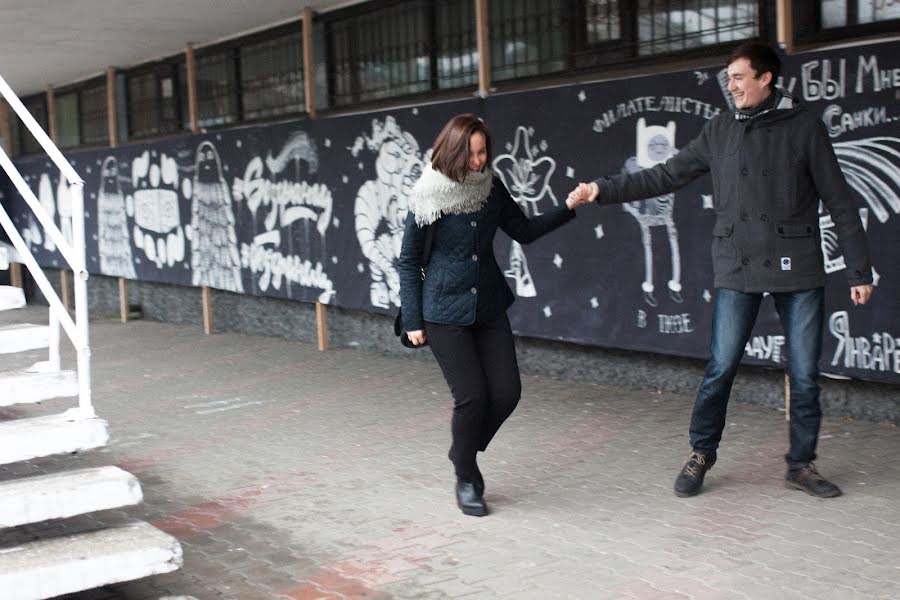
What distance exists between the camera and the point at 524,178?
831cm

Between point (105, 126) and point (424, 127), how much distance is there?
845cm

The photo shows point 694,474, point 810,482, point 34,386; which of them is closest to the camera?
point 34,386

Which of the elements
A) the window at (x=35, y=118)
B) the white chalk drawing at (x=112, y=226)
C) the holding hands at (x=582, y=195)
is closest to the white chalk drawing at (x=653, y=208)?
the holding hands at (x=582, y=195)

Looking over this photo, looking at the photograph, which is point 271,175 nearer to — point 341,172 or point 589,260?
point 341,172

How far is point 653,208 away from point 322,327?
4801 millimetres

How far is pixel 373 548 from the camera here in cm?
486

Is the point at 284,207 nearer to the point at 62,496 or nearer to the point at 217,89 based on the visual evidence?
the point at 217,89

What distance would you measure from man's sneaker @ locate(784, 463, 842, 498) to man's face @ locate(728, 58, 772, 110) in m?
1.75

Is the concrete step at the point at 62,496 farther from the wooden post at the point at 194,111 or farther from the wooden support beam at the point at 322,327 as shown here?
the wooden post at the point at 194,111

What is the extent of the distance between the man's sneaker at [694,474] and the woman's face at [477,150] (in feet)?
5.78

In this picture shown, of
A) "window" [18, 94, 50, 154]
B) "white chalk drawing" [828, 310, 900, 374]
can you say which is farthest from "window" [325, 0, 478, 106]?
"window" [18, 94, 50, 154]

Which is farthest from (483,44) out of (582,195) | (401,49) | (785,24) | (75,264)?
(75,264)

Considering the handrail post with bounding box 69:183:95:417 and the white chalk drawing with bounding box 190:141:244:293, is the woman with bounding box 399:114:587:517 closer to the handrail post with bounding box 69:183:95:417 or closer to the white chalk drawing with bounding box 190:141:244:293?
the handrail post with bounding box 69:183:95:417

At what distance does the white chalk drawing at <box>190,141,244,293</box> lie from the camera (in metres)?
12.6
